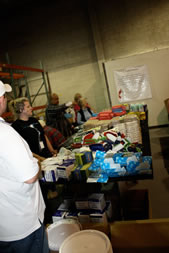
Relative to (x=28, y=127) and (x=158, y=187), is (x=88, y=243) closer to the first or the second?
(x=28, y=127)

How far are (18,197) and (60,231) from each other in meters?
0.91

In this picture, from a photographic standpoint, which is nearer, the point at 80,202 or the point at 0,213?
the point at 0,213

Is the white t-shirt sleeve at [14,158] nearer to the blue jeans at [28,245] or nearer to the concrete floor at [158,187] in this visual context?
the blue jeans at [28,245]

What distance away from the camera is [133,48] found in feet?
25.7

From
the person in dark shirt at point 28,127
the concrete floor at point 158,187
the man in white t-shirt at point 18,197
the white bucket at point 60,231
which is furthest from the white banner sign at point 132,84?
the man in white t-shirt at point 18,197

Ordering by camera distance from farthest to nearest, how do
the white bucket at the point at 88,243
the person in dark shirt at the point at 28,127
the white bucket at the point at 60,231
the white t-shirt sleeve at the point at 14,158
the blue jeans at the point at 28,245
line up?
the person in dark shirt at the point at 28,127, the white bucket at the point at 60,231, the white bucket at the point at 88,243, the blue jeans at the point at 28,245, the white t-shirt sleeve at the point at 14,158

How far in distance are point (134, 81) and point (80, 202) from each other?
19.0 ft

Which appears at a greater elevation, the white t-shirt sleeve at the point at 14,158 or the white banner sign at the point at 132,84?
the white banner sign at the point at 132,84

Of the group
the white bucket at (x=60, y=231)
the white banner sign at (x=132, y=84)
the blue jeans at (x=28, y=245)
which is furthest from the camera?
the white banner sign at (x=132, y=84)

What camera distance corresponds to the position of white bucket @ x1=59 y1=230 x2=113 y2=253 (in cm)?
143

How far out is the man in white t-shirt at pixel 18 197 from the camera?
46.0 inches

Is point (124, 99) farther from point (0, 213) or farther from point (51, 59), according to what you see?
point (0, 213)

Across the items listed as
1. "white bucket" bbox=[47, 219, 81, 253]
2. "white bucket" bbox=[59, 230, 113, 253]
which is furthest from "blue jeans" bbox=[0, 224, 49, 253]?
"white bucket" bbox=[47, 219, 81, 253]

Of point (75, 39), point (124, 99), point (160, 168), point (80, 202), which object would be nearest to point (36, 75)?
point (75, 39)
